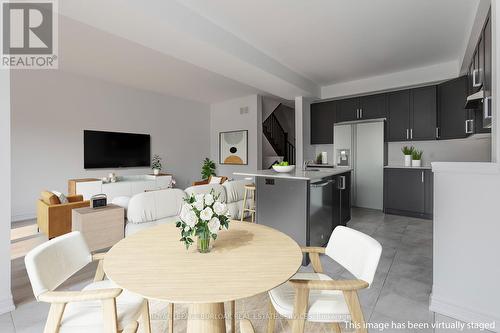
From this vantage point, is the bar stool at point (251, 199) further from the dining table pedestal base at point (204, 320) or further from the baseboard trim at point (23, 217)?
the baseboard trim at point (23, 217)

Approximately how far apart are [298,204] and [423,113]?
3.78 metres

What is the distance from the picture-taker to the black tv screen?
5.56 meters

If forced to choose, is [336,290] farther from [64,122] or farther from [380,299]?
[64,122]

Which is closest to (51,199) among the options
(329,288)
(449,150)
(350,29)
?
(329,288)

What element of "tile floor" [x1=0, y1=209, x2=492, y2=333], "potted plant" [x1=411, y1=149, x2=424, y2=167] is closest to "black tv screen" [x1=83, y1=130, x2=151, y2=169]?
"tile floor" [x1=0, y1=209, x2=492, y2=333]

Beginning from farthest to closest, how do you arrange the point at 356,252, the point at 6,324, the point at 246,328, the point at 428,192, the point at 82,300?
1. the point at 428,192
2. the point at 6,324
3. the point at 246,328
4. the point at 356,252
5. the point at 82,300

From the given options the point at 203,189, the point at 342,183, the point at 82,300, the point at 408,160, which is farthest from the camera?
the point at 408,160

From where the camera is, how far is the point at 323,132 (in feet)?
19.9

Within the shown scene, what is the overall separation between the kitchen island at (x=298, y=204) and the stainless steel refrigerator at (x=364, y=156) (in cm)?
234

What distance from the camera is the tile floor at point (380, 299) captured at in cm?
175

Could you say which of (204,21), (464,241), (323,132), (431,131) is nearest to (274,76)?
(204,21)

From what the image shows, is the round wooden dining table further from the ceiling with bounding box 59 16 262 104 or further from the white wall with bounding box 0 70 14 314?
the ceiling with bounding box 59 16 262 104

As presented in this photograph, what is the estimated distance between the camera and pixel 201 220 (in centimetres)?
122

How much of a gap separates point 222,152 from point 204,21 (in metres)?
5.07
